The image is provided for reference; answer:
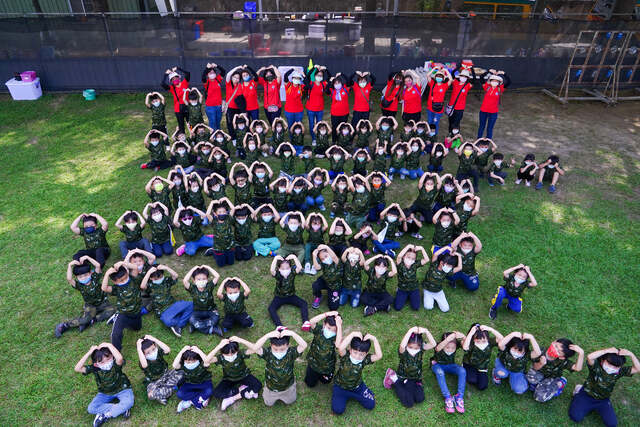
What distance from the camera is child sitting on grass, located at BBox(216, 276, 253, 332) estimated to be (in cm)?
715

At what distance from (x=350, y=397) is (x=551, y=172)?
878 cm

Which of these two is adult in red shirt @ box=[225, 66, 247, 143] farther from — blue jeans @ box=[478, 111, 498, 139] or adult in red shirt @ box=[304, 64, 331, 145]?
blue jeans @ box=[478, 111, 498, 139]

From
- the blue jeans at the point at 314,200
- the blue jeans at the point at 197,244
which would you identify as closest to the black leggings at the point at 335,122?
the blue jeans at the point at 314,200

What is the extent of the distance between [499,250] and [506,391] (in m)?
3.65

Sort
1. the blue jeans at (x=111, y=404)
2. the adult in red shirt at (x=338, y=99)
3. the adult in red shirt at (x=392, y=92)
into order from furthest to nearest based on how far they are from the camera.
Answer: the adult in red shirt at (x=392, y=92), the adult in red shirt at (x=338, y=99), the blue jeans at (x=111, y=404)

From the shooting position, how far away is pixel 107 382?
19.9 ft

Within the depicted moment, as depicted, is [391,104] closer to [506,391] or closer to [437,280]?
[437,280]

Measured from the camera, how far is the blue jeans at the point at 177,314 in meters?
7.43

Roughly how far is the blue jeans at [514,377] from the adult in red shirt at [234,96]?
375 inches

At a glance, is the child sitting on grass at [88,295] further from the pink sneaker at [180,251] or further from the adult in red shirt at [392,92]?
the adult in red shirt at [392,92]

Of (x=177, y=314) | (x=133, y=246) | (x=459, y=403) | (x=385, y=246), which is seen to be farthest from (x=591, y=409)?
(x=133, y=246)

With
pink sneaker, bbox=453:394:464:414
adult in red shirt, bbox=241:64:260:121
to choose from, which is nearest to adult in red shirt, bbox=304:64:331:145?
adult in red shirt, bbox=241:64:260:121

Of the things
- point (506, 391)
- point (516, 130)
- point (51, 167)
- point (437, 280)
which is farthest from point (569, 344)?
point (51, 167)

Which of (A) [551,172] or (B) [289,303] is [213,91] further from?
(A) [551,172]
